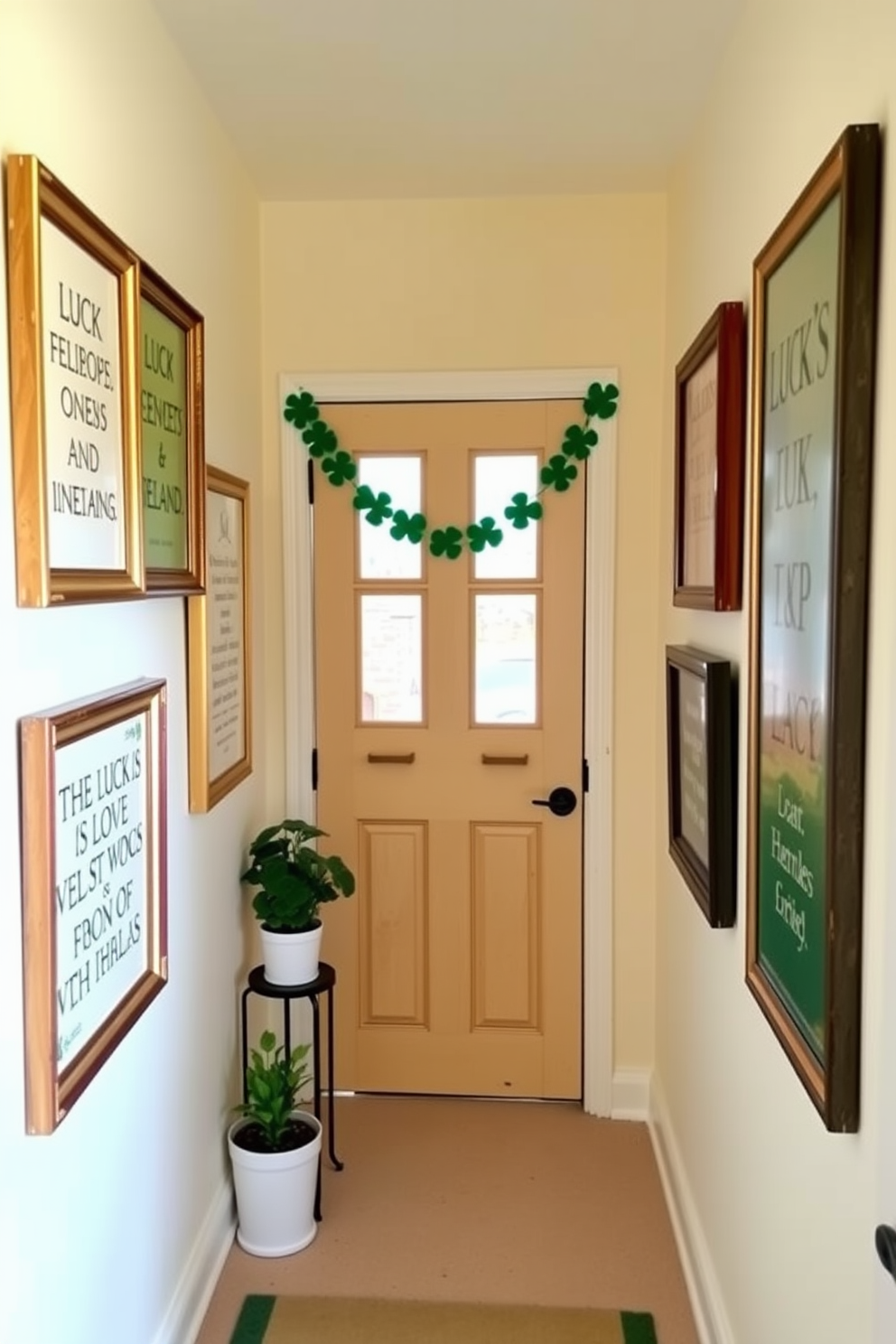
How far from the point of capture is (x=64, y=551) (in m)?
1.39

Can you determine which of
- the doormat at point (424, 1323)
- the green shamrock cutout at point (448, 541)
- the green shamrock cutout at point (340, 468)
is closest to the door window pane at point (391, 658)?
the green shamrock cutout at point (448, 541)

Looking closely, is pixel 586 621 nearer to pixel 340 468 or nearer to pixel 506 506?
pixel 506 506

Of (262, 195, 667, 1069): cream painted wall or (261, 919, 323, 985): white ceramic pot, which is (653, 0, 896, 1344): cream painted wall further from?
(261, 919, 323, 985): white ceramic pot

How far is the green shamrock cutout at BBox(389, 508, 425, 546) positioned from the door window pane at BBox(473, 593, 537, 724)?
0.24 m

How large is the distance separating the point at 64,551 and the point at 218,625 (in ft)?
3.13

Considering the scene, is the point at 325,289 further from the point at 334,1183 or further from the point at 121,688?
the point at 334,1183

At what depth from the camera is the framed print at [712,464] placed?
Answer: 6.03 ft

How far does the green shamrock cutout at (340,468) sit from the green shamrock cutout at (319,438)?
29 millimetres

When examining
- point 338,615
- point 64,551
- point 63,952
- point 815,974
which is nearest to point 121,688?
point 64,551

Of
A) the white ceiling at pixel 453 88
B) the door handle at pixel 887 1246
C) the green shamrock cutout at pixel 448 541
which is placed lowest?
the door handle at pixel 887 1246

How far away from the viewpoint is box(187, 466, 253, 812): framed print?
2.14m

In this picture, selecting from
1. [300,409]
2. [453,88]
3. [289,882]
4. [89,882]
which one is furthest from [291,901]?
[453,88]

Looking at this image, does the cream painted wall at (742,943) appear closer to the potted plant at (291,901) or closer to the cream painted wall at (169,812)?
the potted plant at (291,901)

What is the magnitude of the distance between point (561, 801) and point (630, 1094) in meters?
0.85
